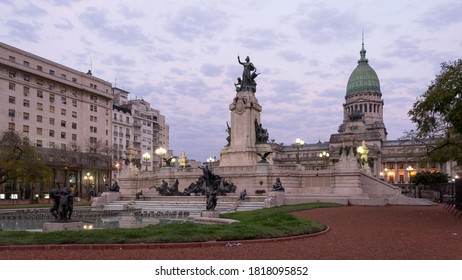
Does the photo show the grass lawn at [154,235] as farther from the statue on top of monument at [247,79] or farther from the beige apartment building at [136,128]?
the beige apartment building at [136,128]

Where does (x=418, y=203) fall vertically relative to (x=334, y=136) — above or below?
below

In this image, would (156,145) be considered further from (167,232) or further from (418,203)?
(167,232)

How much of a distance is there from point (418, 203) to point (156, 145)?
89.6 m

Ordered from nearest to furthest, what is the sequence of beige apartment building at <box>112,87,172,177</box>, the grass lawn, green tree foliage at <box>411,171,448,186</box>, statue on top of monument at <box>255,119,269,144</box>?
the grass lawn
statue on top of monument at <box>255,119,269,144</box>
green tree foliage at <box>411,171,448,186</box>
beige apartment building at <box>112,87,172,177</box>

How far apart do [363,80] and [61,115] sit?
Result: 5121 inches

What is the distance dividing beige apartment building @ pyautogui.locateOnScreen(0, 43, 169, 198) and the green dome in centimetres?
11388

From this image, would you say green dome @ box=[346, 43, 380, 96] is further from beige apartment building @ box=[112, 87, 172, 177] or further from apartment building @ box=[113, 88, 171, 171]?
apartment building @ box=[113, 88, 171, 171]

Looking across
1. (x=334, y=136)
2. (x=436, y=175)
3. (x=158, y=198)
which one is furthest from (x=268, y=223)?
(x=334, y=136)

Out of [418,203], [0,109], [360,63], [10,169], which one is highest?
[360,63]

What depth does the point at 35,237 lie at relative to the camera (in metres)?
14.9

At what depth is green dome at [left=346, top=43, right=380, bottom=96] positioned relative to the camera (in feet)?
592

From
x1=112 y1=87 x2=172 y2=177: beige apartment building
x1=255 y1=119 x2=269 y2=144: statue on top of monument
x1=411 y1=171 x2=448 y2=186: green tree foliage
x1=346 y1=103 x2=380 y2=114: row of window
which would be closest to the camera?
x1=255 y1=119 x2=269 y2=144: statue on top of monument

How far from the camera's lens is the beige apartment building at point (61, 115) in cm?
7481

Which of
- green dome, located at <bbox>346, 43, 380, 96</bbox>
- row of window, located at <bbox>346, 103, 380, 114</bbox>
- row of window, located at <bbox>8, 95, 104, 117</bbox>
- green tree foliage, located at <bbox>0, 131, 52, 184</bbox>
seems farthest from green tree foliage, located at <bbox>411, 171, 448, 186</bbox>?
green dome, located at <bbox>346, 43, 380, 96</bbox>
